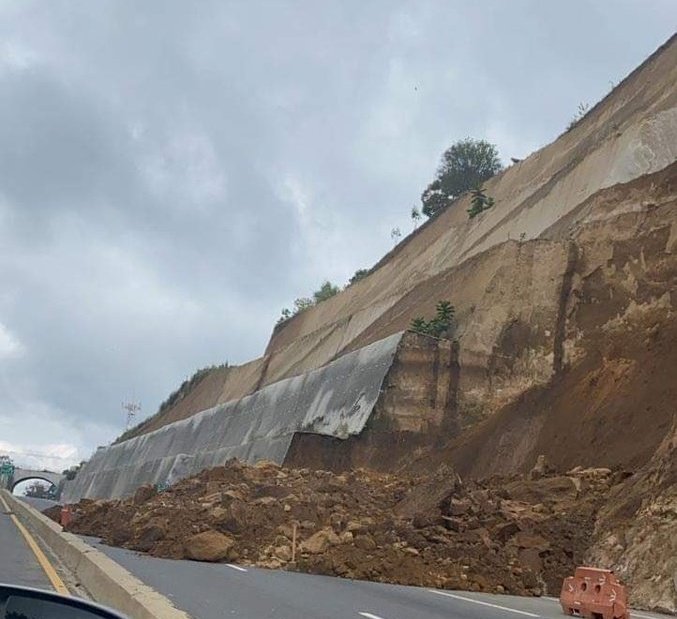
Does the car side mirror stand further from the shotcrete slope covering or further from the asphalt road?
the shotcrete slope covering

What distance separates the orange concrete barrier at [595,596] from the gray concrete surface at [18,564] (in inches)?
284

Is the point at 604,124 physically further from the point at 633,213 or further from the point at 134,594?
the point at 134,594

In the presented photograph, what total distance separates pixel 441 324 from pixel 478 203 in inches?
805

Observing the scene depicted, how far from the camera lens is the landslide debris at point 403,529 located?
1788 centimetres

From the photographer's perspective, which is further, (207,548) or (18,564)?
(207,548)

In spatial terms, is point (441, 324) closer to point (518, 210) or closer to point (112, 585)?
point (518, 210)

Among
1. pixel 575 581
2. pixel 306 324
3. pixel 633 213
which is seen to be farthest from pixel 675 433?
pixel 306 324

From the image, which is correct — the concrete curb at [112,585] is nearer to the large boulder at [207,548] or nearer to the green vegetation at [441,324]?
the large boulder at [207,548]

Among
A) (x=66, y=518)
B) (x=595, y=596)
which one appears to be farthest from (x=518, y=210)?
(x=595, y=596)

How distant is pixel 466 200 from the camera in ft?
208

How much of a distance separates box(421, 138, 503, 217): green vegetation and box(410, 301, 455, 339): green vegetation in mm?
49601

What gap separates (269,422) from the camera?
46.5m

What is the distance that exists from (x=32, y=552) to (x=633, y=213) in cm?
2395

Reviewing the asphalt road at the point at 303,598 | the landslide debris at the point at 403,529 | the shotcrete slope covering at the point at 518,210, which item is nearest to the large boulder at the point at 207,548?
the landslide debris at the point at 403,529
